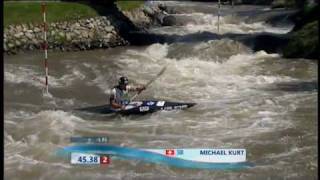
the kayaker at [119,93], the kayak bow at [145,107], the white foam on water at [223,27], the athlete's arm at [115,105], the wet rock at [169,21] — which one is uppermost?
the kayaker at [119,93]

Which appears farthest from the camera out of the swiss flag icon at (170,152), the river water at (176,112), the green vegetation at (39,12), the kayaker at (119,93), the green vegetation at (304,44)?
the green vegetation at (39,12)

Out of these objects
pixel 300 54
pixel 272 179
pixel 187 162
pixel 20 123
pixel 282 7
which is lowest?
pixel 282 7

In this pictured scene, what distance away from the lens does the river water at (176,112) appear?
8.66 m

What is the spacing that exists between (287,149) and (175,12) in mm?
24971

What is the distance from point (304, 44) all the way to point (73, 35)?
859cm

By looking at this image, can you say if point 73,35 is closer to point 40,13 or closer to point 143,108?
point 40,13

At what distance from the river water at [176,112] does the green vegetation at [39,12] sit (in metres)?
2.26

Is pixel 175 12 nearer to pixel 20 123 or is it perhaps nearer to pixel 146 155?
pixel 20 123

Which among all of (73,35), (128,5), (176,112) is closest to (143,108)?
(176,112)

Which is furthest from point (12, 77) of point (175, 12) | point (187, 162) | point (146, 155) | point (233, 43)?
point (175, 12)

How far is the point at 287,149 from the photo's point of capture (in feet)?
31.6

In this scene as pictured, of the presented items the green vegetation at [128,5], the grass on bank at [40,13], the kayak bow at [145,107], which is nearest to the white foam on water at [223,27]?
the green vegetation at [128,5]

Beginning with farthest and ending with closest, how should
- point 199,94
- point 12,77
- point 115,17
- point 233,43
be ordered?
point 115,17 < point 233,43 < point 12,77 < point 199,94

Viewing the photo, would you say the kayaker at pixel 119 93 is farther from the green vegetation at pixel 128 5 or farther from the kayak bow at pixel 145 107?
the green vegetation at pixel 128 5
